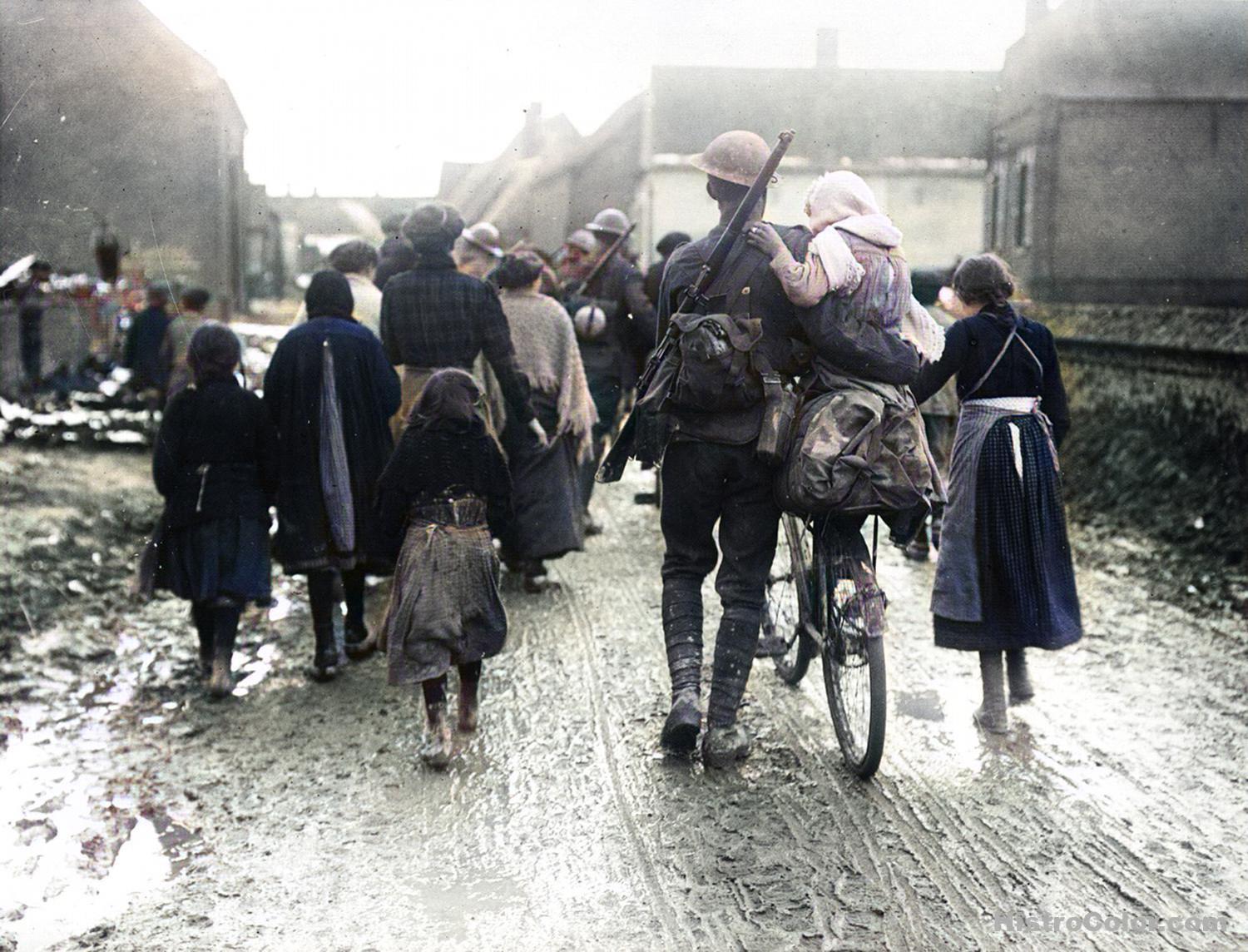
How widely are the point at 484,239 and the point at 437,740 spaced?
14.7ft

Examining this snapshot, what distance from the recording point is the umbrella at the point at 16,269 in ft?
50.0

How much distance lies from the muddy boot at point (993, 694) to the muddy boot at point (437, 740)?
211 centimetres

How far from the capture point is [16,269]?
1623 cm

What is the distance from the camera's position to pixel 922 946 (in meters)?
3.86

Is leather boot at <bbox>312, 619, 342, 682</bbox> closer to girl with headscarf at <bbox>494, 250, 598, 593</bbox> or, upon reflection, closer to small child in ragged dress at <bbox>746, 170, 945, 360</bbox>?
girl with headscarf at <bbox>494, 250, 598, 593</bbox>

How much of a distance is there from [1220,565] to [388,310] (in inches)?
210

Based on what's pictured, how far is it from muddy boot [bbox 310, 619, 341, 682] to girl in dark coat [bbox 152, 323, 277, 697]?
1.13 feet

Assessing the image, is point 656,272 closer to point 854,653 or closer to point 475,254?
point 475,254

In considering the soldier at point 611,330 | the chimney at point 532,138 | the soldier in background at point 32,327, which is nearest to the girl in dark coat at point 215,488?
the soldier at point 611,330

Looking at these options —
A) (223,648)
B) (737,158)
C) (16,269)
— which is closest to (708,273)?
(737,158)

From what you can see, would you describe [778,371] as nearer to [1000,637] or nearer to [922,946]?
[1000,637]

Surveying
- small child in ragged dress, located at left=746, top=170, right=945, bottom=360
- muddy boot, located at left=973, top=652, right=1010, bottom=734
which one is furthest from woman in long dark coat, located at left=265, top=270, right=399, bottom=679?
muddy boot, located at left=973, top=652, right=1010, bottom=734

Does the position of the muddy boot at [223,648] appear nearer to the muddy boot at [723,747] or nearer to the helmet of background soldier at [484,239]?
the muddy boot at [723,747]

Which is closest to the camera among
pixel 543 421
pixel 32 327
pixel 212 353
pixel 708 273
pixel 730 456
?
pixel 708 273
